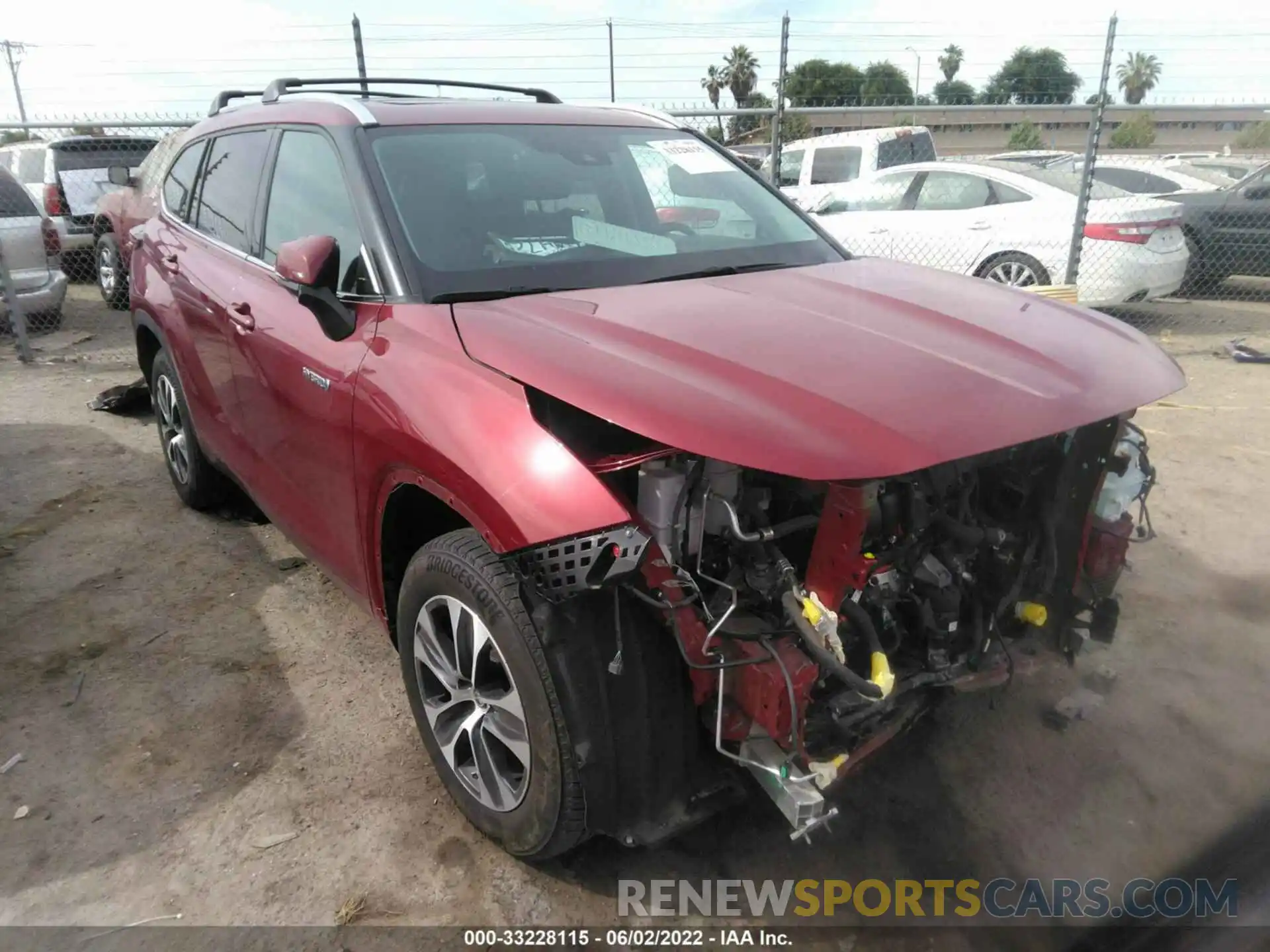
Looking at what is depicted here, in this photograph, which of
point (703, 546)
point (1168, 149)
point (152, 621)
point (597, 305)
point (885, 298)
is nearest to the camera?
point (703, 546)

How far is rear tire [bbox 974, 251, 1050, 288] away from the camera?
329 inches

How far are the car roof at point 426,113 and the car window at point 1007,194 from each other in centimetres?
612

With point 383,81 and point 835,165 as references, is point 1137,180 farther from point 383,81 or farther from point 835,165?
point 383,81

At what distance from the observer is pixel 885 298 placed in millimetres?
2621

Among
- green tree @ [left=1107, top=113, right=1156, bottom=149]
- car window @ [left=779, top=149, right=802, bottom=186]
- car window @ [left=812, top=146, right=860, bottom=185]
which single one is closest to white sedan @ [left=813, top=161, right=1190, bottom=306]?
car window @ [left=812, top=146, right=860, bottom=185]

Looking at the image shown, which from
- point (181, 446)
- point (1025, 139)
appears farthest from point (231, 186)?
point (1025, 139)

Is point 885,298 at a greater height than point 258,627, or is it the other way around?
point 885,298

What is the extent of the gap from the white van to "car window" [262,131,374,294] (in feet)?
27.5

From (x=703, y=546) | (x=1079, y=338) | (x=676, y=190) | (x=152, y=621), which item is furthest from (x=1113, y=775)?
(x=152, y=621)

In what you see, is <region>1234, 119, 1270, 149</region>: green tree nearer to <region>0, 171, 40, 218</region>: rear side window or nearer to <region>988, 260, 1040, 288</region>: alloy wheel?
<region>988, 260, 1040, 288</region>: alloy wheel

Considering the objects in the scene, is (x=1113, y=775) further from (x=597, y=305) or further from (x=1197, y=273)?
(x=1197, y=273)

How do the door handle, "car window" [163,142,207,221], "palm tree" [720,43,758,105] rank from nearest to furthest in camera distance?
the door handle → "car window" [163,142,207,221] → "palm tree" [720,43,758,105]

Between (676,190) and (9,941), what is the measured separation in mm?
3074

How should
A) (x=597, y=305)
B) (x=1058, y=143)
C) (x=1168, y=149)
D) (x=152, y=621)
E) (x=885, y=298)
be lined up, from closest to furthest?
1. (x=597, y=305)
2. (x=885, y=298)
3. (x=152, y=621)
4. (x=1168, y=149)
5. (x=1058, y=143)
